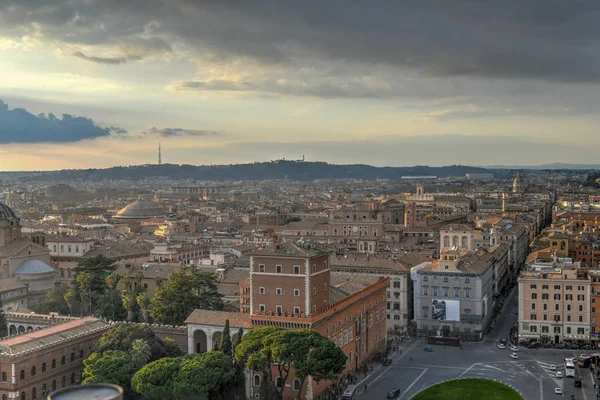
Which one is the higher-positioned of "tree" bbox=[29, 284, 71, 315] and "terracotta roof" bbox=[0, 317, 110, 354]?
"terracotta roof" bbox=[0, 317, 110, 354]

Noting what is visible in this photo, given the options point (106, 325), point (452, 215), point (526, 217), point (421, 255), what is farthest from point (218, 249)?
point (452, 215)

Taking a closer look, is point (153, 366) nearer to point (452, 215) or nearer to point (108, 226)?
point (108, 226)

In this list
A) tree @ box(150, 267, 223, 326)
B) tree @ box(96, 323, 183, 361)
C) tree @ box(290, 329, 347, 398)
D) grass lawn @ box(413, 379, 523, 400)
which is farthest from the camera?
tree @ box(150, 267, 223, 326)

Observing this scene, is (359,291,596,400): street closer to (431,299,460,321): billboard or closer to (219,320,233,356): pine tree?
(431,299,460,321): billboard

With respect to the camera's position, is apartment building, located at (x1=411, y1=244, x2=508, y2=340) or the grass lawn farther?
apartment building, located at (x1=411, y1=244, x2=508, y2=340)

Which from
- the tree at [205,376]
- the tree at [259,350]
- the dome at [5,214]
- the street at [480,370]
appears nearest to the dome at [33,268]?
the dome at [5,214]

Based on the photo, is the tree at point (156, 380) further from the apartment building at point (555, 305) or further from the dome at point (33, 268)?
the dome at point (33, 268)

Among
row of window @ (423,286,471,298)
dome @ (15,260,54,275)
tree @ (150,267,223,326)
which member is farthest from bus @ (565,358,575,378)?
dome @ (15,260,54,275)

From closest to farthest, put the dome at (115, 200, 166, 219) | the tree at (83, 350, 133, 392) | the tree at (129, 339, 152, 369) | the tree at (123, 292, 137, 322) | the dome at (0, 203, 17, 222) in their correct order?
1. the tree at (83, 350, 133, 392)
2. the tree at (129, 339, 152, 369)
3. the tree at (123, 292, 137, 322)
4. the dome at (0, 203, 17, 222)
5. the dome at (115, 200, 166, 219)
